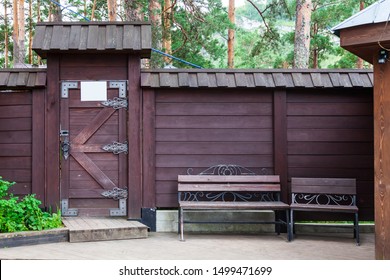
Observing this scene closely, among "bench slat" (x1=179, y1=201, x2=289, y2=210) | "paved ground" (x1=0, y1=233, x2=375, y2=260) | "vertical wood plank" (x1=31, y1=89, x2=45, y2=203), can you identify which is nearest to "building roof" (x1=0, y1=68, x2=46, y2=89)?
"vertical wood plank" (x1=31, y1=89, x2=45, y2=203)

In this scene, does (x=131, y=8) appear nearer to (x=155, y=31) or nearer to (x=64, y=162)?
(x=155, y=31)

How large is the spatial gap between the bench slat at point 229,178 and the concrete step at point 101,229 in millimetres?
922

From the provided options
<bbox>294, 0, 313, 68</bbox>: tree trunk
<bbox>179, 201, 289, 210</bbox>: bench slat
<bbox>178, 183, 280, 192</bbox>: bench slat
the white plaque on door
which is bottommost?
<bbox>179, 201, 289, 210</bbox>: bench slat

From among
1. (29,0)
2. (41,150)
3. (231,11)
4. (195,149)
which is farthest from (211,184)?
(29,0)

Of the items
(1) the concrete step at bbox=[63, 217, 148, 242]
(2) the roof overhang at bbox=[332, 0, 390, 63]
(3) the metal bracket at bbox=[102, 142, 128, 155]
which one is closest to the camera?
(2) the roof overhang at bbox=[332, 0, 390, 63]

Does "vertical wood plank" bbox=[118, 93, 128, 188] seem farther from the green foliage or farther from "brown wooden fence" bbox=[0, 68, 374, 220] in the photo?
the green foliage

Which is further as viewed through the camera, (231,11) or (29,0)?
(29,0)

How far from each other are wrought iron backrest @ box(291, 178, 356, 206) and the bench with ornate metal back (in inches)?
11.1

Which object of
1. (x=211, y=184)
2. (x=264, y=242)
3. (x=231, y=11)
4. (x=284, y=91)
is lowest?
(x=264, y=242)

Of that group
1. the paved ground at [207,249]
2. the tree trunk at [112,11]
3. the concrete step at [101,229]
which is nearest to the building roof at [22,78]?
the concrete step at [101,229]

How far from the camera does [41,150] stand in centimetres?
797

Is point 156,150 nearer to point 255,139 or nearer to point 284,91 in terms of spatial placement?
point 255,139

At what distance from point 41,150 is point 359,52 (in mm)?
Answer: 4512

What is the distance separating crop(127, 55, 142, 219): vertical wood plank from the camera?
798 centimetres
